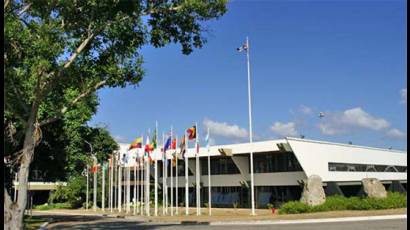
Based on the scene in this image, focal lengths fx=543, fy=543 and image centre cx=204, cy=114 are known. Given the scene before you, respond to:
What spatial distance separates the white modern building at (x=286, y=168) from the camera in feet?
155

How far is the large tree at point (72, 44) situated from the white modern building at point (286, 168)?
85.7ft

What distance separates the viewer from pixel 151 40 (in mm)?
18828

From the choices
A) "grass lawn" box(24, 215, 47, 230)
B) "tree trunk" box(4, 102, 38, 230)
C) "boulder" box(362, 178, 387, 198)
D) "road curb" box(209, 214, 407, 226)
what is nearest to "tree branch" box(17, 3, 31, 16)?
"tree trunk" box(4, 102, 38, 230)

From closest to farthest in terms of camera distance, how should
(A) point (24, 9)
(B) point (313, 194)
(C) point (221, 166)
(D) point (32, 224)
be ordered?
(A) point (24, 9) < (D) point (32, 224) < (B) point (313, 194) < (C) point (221, 166)

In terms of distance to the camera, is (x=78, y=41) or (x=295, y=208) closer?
(x=78, y=41)

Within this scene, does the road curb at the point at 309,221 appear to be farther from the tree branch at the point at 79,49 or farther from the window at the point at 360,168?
the window at the point at 360,168

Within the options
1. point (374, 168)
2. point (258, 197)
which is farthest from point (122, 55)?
point (374, 168)

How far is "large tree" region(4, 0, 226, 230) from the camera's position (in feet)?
51.1

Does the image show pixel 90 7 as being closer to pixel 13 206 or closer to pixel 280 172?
pixel 13 206

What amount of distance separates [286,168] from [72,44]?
36.8 meters

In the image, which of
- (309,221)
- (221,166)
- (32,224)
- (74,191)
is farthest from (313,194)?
(74,191)

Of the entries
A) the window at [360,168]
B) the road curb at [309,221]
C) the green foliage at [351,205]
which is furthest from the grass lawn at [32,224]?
the window at [360,168]

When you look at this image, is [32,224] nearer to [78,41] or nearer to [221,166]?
[78,41]

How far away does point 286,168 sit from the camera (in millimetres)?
50875
